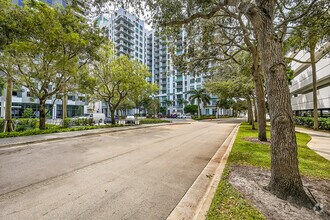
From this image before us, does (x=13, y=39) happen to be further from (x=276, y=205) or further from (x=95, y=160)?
(x=276, y=205)

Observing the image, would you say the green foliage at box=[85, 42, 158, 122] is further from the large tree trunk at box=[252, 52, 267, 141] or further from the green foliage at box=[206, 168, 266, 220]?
the green foliage at box=[206, 168, 266, 220]

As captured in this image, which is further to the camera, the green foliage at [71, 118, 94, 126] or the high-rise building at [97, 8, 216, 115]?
the high-rise building at [97, 8, 216, 115]

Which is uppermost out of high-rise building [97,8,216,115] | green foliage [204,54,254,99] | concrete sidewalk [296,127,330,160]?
high-rise building [97,8,216,115]

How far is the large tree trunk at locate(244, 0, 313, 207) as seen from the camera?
10.8ft

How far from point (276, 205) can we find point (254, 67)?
32.8ft

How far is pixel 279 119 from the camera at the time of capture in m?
3.44

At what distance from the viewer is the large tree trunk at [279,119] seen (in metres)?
3.29

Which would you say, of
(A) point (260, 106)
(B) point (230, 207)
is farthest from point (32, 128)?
(A) point (260, 106)

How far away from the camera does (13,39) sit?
11367 millimetres

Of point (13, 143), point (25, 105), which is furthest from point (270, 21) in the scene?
point (25, 105)

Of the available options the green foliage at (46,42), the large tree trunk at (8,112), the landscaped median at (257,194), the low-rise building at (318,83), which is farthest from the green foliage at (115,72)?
the low-rise building at (318,83)

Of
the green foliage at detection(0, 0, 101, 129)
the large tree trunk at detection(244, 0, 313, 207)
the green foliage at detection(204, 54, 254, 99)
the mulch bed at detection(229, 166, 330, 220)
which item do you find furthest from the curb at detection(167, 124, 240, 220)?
the green foliage at detection(204, 54, 254, 99)

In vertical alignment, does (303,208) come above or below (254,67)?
below

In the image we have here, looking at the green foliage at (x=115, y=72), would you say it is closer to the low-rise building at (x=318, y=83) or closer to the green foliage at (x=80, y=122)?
the green foliage at (x=80, y=122)
